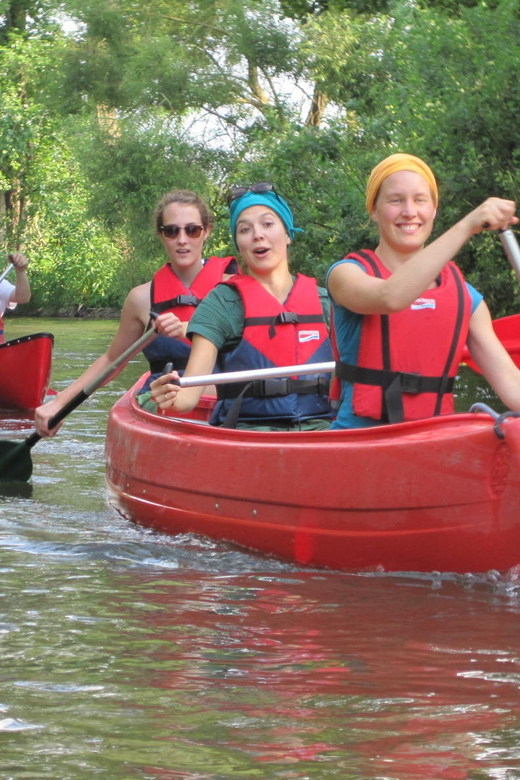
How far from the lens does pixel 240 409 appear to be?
4.48m

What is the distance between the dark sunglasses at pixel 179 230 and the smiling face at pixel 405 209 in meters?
1.86

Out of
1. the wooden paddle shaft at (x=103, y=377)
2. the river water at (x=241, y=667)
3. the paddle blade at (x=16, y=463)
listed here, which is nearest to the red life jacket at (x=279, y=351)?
the river water at (x=241, y=667)

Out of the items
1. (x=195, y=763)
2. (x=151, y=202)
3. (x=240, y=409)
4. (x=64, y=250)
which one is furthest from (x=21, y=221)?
(x=195, y=763)

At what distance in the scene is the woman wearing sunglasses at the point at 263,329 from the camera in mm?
4277

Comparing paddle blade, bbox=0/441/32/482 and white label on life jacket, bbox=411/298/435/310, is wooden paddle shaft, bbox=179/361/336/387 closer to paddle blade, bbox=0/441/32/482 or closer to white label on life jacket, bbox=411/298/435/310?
white label on life jacket, bbox=411/298/435/310

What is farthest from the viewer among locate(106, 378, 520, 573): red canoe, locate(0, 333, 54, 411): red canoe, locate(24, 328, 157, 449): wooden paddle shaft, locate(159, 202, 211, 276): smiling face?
locate(0, 333, 54, 411): red canoe

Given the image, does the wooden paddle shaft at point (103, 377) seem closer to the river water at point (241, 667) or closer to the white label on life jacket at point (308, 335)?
the white label on life jacket at point (308, 335)

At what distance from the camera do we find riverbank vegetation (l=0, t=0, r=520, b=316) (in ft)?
34.6

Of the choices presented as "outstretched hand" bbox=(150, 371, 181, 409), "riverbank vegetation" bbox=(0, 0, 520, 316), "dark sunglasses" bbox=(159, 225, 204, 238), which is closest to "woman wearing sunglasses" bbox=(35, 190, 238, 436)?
"dark sunglasses" bbox=(159, 225, 204, 238)

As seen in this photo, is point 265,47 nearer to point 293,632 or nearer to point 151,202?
point 151,202

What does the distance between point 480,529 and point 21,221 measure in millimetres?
28858

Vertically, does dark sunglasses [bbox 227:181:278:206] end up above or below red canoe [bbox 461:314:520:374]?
above

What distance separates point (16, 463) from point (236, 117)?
1529 cm

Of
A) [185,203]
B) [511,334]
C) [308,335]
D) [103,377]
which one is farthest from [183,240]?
[511,334]
